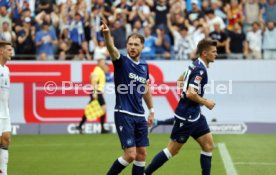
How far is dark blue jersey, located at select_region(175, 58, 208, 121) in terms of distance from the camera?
40.7ft

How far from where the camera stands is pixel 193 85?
1236 centimetres

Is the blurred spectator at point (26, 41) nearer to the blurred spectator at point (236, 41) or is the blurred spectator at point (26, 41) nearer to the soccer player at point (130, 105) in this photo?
the blurred spectator at point (236, 41)

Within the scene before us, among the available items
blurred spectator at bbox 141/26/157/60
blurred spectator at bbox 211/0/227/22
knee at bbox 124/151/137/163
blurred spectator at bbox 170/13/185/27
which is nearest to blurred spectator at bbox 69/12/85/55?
blurred spectator at bbox 141/26/157/60

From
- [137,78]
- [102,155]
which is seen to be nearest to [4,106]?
[137,78]

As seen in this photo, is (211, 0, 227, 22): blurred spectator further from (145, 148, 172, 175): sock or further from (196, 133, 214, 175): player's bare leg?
(145, 148, 172, 175): sock

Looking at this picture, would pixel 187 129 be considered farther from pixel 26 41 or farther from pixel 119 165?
pixel 26 41

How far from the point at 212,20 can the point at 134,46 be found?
1370cm

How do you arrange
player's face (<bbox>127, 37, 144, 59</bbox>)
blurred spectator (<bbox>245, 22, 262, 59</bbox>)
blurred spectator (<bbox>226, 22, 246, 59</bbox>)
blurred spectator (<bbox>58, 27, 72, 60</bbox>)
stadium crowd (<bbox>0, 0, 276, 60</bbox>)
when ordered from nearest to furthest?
player's face (<bbox>127, 37, 144, 59</bbox>) → blurred spectator (<bbox>58, 27, 72, 60</bbox>) → stadium crowd (<bbox>0, 0, 276, 60</bbox>) → blurred spectator (<bbox>245, 22, 262, 59</bbox>) → blurred spectator (<bbox>226, 22, 246, 59</bbox>)

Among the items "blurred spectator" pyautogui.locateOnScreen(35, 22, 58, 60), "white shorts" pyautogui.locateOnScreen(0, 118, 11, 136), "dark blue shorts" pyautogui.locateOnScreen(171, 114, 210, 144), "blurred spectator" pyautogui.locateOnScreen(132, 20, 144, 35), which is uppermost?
"blurred spectator" pyautogui.locateOnScreen(132, 20, 144, 35)

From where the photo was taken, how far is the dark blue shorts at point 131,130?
37.7 ft

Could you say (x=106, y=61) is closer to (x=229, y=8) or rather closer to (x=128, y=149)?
(x=229, y=8)

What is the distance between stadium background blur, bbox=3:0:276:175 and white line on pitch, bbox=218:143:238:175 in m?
2.63

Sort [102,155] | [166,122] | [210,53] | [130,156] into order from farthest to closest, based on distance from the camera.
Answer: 1. [166,122]
2. [102,155]
3. [210,53]
4. [130,156]

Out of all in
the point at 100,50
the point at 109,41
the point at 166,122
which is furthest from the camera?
the point at 100,50
